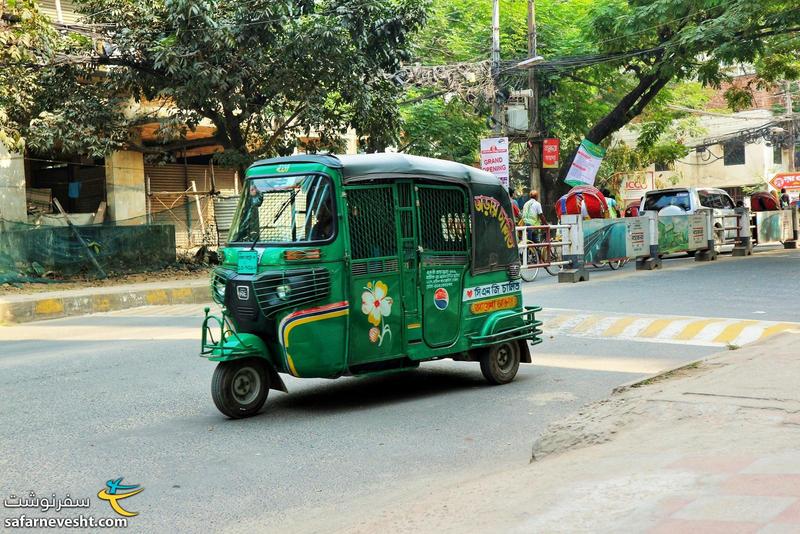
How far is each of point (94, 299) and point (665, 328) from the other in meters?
10.7

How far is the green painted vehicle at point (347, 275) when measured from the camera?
7.46 meters

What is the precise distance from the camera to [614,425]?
602 cm

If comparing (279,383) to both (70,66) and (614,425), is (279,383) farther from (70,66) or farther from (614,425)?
(70,66)

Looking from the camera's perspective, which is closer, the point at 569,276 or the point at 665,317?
the point at 665,317

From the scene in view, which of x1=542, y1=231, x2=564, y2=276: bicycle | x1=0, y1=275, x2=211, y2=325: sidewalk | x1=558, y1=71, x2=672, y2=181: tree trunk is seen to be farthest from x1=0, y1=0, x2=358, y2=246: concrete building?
x1=558, y1=71, x2=672, y2=181: tree trunk

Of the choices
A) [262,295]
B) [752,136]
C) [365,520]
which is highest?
[752,136]

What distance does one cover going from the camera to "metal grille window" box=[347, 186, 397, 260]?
777 centimetres

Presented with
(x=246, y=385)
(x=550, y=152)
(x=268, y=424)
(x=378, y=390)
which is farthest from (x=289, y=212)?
(x=550, y=152)

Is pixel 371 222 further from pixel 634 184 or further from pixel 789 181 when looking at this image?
pixel 634 184

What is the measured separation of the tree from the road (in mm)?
8573

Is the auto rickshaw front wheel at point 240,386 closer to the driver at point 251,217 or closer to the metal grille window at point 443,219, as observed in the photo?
the driver at point 251,217

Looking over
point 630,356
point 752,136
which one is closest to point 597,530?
point 630,356

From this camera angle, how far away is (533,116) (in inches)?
1081

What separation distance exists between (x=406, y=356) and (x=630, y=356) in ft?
10.3
